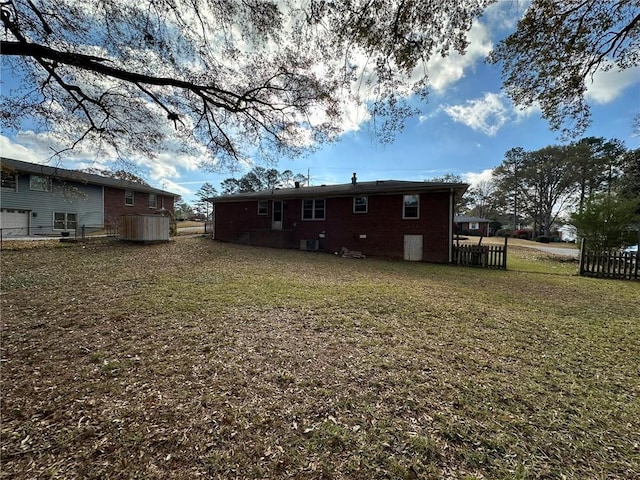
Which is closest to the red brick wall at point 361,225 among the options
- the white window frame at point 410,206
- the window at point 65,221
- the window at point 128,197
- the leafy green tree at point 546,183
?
the white window frame at point 410,206

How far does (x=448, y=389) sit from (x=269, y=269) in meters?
7.19

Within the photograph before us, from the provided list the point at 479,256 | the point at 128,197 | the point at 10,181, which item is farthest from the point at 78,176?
the point at 479,256

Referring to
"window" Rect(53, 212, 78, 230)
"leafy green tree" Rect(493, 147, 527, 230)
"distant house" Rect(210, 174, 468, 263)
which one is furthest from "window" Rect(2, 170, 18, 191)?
"leafy green tree" Rect(493, 147, 527, 230)

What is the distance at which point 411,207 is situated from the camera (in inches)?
539

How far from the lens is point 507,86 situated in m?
6.52

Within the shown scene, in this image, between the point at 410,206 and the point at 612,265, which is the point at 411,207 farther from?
the point at 612,265

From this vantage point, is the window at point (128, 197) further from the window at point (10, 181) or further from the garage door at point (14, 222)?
the window at point (10, 181)

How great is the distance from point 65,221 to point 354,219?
828 inches

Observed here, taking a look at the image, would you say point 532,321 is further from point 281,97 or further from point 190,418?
point 281,97

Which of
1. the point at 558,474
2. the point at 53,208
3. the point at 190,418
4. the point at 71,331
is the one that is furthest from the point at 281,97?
the point at 53,208

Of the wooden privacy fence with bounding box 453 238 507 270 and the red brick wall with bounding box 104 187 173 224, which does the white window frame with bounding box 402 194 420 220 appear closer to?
the wooden privacy fence with bounding box 453 238 507 270

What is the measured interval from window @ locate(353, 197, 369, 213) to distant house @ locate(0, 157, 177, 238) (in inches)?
556

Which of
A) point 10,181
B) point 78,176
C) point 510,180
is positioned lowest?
point 10,181

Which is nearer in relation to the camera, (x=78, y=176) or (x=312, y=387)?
(x=312, y=387)
